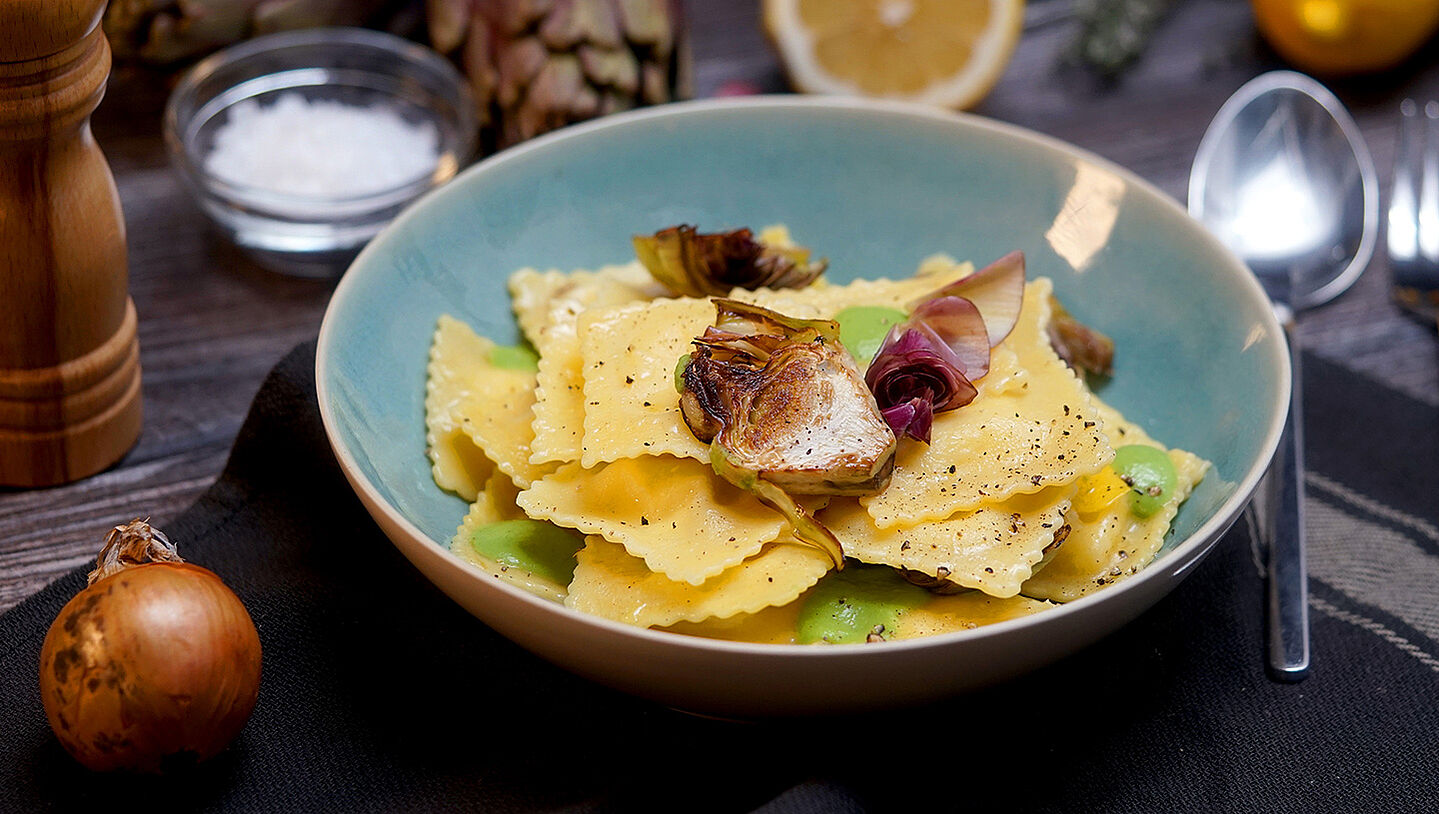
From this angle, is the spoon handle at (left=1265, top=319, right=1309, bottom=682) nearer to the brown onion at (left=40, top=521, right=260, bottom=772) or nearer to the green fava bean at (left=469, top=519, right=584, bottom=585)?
the green fava bean at (left=469, top=519, right=584, bottom=585)

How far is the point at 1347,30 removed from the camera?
130 inches

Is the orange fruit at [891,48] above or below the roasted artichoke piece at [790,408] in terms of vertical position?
below

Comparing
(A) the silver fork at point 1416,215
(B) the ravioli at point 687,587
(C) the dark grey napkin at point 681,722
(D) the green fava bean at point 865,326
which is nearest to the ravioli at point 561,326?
(B) the ravioli at point 687,587

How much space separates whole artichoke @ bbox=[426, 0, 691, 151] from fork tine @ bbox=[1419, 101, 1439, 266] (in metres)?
1.87

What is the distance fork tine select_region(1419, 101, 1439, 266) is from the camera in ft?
9.25

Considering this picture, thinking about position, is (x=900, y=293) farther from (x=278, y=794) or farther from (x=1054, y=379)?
(x=278, y=794)

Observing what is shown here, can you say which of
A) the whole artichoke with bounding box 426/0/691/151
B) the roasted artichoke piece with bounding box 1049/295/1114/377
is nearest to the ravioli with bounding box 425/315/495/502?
the roasted artichoke piece with bounding box 1049/295/1114/377

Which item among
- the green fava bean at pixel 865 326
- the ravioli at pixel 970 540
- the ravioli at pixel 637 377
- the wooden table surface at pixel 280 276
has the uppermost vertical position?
the green fava bean at pixel 865 326

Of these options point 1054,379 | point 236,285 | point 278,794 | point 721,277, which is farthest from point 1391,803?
point 236,285

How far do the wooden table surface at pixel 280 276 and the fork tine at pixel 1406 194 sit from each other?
61mm

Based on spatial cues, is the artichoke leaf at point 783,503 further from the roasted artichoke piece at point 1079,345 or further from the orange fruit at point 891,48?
the orange fruit at point 891,48

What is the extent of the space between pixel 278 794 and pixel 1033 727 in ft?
3.41

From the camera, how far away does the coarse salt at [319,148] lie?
2.85 meters

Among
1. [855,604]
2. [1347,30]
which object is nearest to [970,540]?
[855,604]
